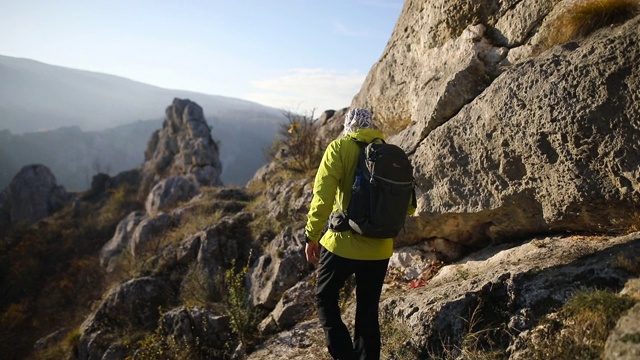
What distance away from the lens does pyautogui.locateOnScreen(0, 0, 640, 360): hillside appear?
10.4 ft

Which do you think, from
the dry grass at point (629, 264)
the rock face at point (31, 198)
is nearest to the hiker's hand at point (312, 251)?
the dry grass at point (629, 264)

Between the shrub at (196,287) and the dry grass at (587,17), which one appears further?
the shrub at (196,287)

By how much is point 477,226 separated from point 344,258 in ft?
8.34

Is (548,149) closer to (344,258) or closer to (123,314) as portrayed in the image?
(344,258)

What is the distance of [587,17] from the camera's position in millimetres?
4000

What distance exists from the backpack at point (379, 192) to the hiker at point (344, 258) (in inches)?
5.3

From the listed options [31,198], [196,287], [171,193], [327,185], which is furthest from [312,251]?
[31,198]

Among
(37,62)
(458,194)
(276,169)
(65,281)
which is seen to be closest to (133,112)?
(37,62)

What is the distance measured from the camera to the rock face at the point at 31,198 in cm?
3007

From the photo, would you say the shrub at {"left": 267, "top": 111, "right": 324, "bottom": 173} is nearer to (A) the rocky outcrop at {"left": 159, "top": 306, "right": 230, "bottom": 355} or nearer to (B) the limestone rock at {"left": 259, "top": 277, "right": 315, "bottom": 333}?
(B) the limestone rock at {"left": 259, "top": 277, "right": 315, "bottom": 333}

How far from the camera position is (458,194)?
4641 mm

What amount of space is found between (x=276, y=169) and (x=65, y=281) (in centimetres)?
1431

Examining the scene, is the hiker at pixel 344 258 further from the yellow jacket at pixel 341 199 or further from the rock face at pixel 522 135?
the rock face at pixel 522 135

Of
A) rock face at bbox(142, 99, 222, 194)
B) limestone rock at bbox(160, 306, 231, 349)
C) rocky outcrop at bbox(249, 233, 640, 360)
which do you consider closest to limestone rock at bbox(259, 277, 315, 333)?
limestone rock at bbox(160, 306, 231, 349)
